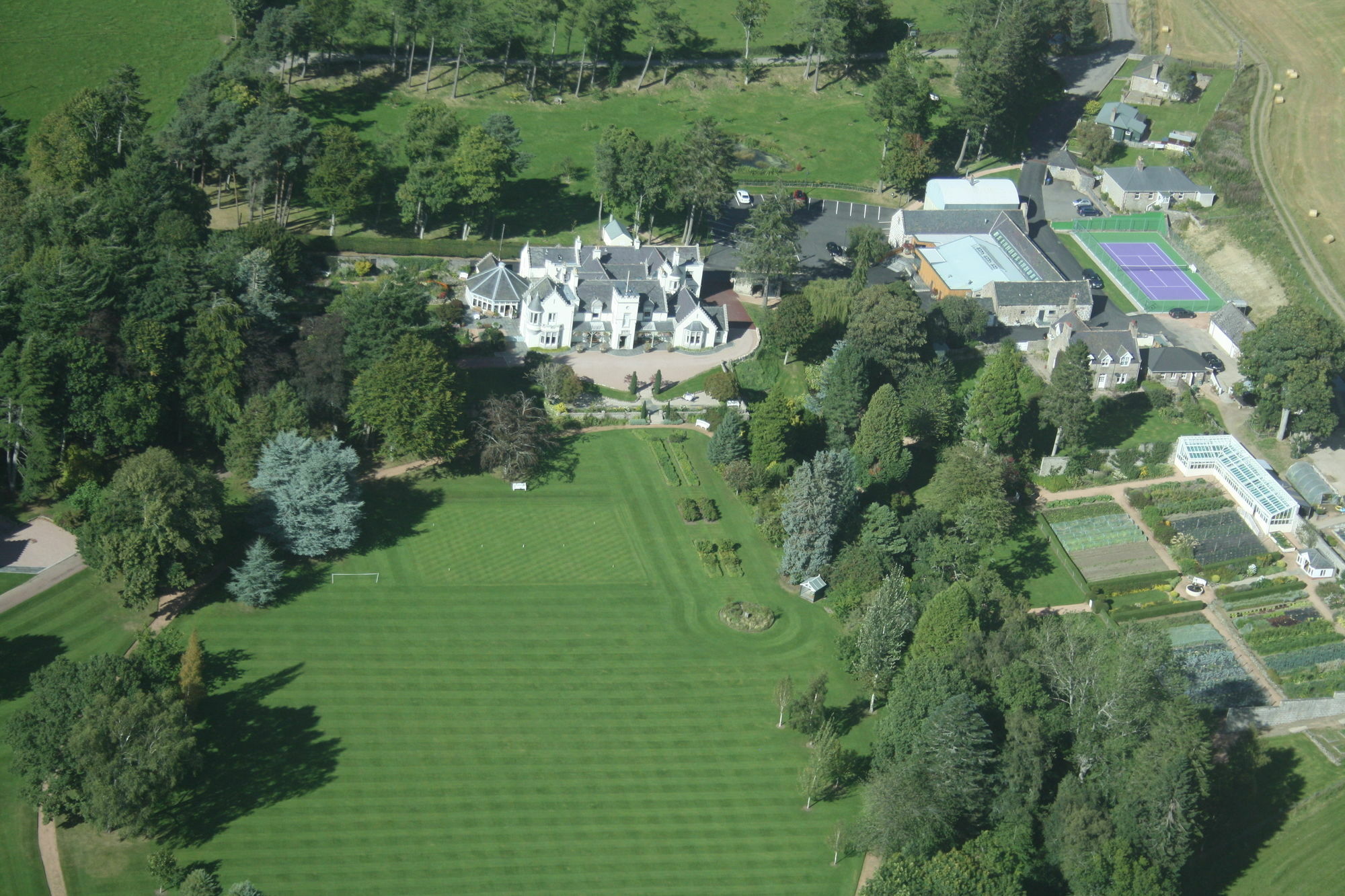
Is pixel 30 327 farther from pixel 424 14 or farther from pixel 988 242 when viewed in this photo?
pixel 988 242

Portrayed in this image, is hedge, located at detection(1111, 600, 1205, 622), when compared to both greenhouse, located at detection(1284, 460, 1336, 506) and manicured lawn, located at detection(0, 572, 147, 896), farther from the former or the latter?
manicured lawn, located at detection(0, 572, 147, 896)

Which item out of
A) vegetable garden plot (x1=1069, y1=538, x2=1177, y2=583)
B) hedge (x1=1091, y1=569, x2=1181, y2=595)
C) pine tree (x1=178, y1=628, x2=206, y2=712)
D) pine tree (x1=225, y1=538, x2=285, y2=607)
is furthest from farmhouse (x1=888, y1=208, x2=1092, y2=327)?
pine tree (x1=178, y1=628, x2=206, y2=712)

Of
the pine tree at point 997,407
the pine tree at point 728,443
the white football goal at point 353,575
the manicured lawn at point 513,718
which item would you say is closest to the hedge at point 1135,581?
the pine tree at point 997,407

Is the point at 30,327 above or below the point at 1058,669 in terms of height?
above

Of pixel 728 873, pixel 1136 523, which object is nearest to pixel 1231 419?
pixel 1136 523

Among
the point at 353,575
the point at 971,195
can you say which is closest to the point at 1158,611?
the point at 353,575

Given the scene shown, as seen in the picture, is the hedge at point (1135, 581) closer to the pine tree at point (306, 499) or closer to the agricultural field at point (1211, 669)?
the agricultural field at point (1211, 669)

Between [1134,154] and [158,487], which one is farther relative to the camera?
[1134,154]
